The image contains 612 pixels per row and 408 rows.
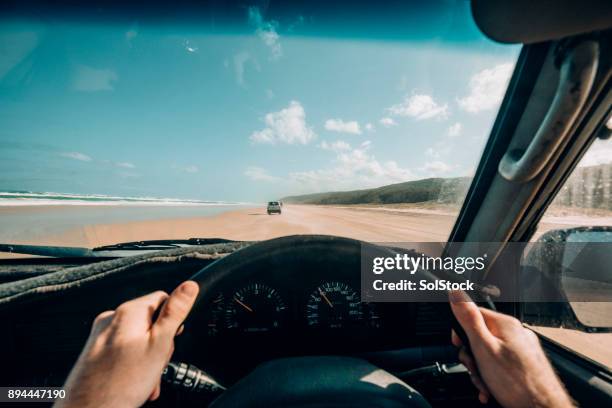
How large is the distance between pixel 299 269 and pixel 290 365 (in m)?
0.63

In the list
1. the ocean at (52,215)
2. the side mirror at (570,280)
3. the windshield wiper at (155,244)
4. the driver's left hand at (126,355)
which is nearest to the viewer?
A: the driver's left hand at (126,355)

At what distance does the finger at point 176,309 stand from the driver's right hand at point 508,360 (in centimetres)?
103

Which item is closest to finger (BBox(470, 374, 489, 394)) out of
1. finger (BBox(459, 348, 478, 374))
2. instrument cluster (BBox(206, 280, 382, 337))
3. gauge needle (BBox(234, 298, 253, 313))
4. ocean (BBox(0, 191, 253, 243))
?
finger (BBox(459, 348, 478, 374))

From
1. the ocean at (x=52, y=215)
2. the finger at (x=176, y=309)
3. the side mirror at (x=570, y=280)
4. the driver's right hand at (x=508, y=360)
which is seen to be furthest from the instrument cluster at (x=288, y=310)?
the ocean at (x=52, y=215)

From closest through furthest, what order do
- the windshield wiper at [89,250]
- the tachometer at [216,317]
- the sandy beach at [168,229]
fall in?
the tachometer at [216,317]
the windshield wiper at [89,250]
the sandy beach at [168,229]

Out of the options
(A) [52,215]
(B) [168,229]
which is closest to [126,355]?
(B) [168,229]

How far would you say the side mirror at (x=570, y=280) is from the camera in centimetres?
221

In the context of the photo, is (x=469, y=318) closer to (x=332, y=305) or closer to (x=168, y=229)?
(x=332, y=305)

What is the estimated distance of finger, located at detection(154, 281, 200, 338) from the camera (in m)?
1.08

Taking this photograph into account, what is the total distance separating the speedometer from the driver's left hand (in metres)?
1.11

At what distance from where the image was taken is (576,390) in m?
2.05

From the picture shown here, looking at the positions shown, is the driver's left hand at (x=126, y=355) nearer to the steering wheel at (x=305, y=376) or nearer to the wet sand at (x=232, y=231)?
the steering wheel at (x=305, y=376)

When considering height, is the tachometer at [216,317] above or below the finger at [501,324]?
below

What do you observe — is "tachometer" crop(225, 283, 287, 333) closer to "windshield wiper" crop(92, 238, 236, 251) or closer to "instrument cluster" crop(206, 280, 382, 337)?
"instrument cluster" crop(206, 280, 382, 337)
